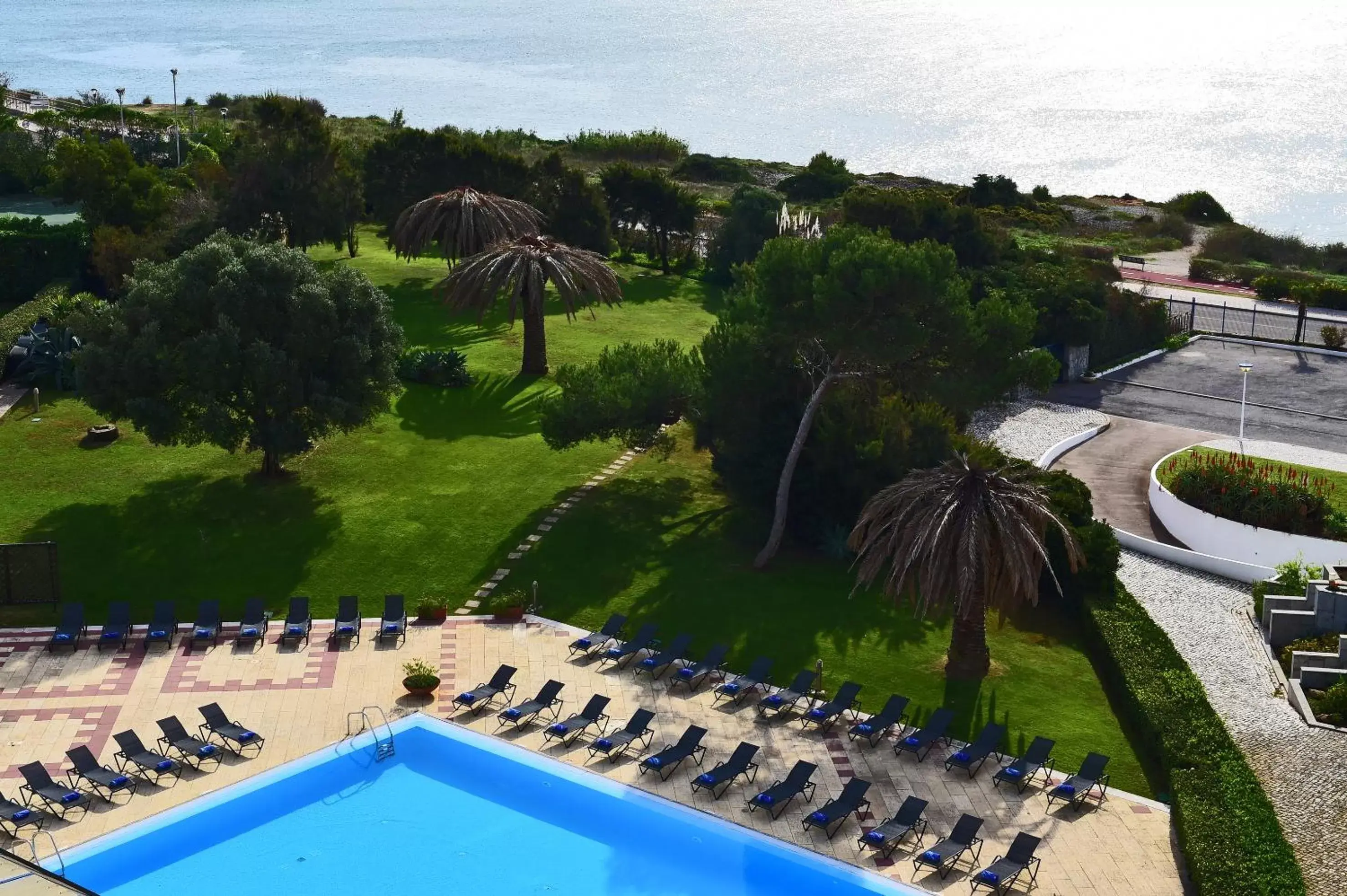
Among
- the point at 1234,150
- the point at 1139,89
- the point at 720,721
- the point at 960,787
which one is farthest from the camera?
the point at 1139,89

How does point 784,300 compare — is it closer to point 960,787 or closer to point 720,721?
point 720,721

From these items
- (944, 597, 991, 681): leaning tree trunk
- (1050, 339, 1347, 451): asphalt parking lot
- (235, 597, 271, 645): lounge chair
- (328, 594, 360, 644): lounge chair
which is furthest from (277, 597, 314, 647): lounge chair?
(1050, 339, 1347, 451): asphalt parking lot

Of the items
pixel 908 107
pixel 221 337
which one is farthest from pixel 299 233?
pixel 908 107

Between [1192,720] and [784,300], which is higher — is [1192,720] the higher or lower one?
the lower one

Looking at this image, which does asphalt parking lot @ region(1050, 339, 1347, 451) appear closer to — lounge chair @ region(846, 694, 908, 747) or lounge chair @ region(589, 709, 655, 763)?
lounge chair @ region(846, 694, 908, 747)

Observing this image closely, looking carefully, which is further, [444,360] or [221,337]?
[444,360]

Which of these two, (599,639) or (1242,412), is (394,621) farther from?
(1242,412)
